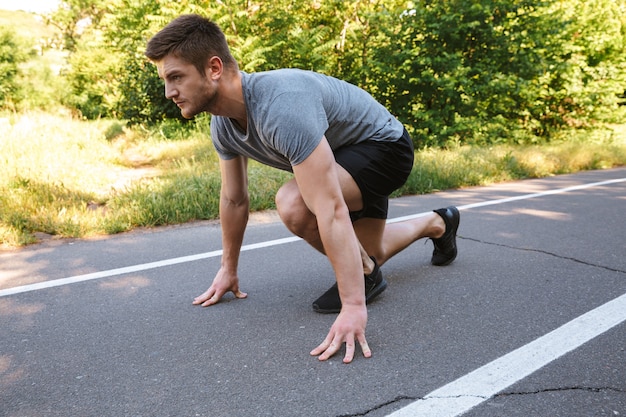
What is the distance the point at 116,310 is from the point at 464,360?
1867 millimetres

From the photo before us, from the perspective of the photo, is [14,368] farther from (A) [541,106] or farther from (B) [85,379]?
(A) [541,106]

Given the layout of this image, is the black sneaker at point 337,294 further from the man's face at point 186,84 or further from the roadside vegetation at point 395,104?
the roadside vegetation at point 395,104

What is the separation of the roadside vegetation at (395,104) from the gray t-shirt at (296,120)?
282cm

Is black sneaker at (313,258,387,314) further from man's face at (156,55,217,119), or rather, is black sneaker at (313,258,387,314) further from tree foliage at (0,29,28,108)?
tree foliage at (0,29,28,108)

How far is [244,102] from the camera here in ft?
7.89

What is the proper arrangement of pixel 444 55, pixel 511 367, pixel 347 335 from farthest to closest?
pixel 444 55 < pixel 347 335 < pixel 511 367

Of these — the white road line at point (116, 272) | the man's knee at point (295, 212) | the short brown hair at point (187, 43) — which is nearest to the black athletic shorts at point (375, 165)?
the man's knee at point (295, 212)

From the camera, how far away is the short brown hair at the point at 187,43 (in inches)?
89.0

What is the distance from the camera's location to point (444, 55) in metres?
12.6

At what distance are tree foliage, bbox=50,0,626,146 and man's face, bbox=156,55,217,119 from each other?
10.7 m

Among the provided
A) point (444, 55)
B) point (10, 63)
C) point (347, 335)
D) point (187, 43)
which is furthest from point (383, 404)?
point (10, 63)

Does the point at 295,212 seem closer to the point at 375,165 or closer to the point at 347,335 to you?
the point at 375,165

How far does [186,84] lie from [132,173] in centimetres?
670

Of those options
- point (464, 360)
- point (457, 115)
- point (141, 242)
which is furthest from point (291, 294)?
point (457, 115)
